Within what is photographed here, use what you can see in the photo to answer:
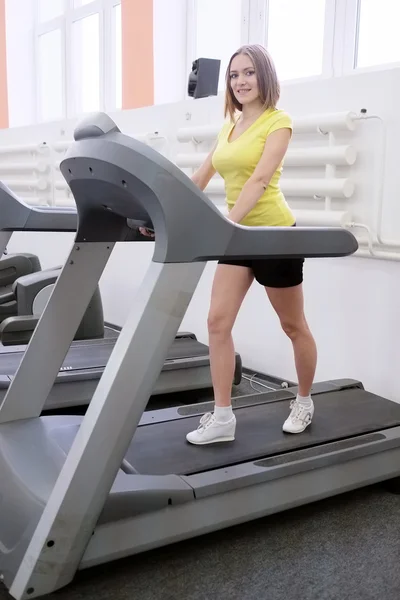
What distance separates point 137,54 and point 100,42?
0.85 metres

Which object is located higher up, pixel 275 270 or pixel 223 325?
pixel 275 270

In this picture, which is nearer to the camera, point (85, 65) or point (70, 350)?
point (70, 350)

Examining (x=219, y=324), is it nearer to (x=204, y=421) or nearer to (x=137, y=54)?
(x=204, y=421)

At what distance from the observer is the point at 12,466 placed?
1812mm

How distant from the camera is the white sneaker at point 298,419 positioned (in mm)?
2332

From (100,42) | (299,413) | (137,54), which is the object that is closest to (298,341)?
(299,413)

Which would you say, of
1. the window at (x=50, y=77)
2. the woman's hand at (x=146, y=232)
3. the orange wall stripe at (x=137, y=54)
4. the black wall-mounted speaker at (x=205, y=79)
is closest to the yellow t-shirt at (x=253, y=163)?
the woman's hand at (x=146, y=232)

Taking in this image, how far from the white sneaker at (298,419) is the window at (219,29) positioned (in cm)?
245

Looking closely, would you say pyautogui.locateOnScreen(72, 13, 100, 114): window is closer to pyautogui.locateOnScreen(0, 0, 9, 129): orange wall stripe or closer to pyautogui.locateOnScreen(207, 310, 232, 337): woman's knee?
pyautogui.locateOnScreen(0, 0, 9, 129): orange wall stripe

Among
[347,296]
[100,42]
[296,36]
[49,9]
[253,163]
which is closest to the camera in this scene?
[253,163]

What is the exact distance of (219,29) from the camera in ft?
14.0

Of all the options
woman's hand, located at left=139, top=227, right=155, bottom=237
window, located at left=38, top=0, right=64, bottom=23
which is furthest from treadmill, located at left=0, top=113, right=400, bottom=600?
window, located at left=38, top=0, right=64, bottom=23

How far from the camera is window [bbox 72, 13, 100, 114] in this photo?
5.83 m

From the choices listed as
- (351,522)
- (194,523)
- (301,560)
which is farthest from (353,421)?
(194,523)
